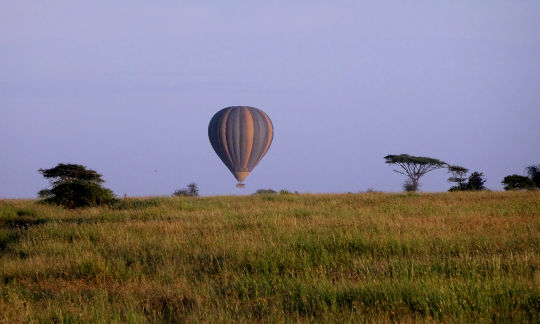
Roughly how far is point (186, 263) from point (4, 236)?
7607 mm

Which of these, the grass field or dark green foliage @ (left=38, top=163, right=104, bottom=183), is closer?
the grass field

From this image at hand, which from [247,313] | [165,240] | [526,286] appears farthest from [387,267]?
[165,240]

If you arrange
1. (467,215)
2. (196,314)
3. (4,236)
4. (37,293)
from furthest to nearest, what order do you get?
(467,215), (4,236), (37,293), (196,314)

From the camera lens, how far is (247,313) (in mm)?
7504

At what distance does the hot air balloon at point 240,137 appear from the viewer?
5356cm

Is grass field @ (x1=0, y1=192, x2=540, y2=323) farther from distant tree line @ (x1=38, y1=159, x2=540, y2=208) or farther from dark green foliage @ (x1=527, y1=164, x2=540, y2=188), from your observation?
dark green foliage @ (x1=527, y1=164, x2=540, y2=188)

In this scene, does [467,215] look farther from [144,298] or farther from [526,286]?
[144,298]

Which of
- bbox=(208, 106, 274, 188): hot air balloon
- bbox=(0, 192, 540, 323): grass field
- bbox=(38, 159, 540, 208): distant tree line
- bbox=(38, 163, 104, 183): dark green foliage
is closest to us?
bbox=(0, 192, 540, 323): grass field

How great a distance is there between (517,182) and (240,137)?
22.4 m

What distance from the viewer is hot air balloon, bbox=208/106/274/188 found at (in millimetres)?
53562

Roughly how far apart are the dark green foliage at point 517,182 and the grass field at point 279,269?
31301 millimetres

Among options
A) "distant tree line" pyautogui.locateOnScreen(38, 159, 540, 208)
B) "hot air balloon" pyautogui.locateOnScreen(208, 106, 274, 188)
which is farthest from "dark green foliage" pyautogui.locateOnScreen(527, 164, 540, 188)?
"hot air balloon" pyautogui.locateOnScreen(208, 106, 274, 188)

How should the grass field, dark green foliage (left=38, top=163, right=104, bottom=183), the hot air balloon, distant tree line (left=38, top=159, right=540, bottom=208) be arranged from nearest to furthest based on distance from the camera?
1. the grass field
2. distant tree line (left=38, top=159, right=540, bottom=208)
3. dark green foliage (left=38, top=163, right=104, bottom=183)
4. the hot air balloon

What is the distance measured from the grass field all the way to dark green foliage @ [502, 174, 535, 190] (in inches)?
1232
